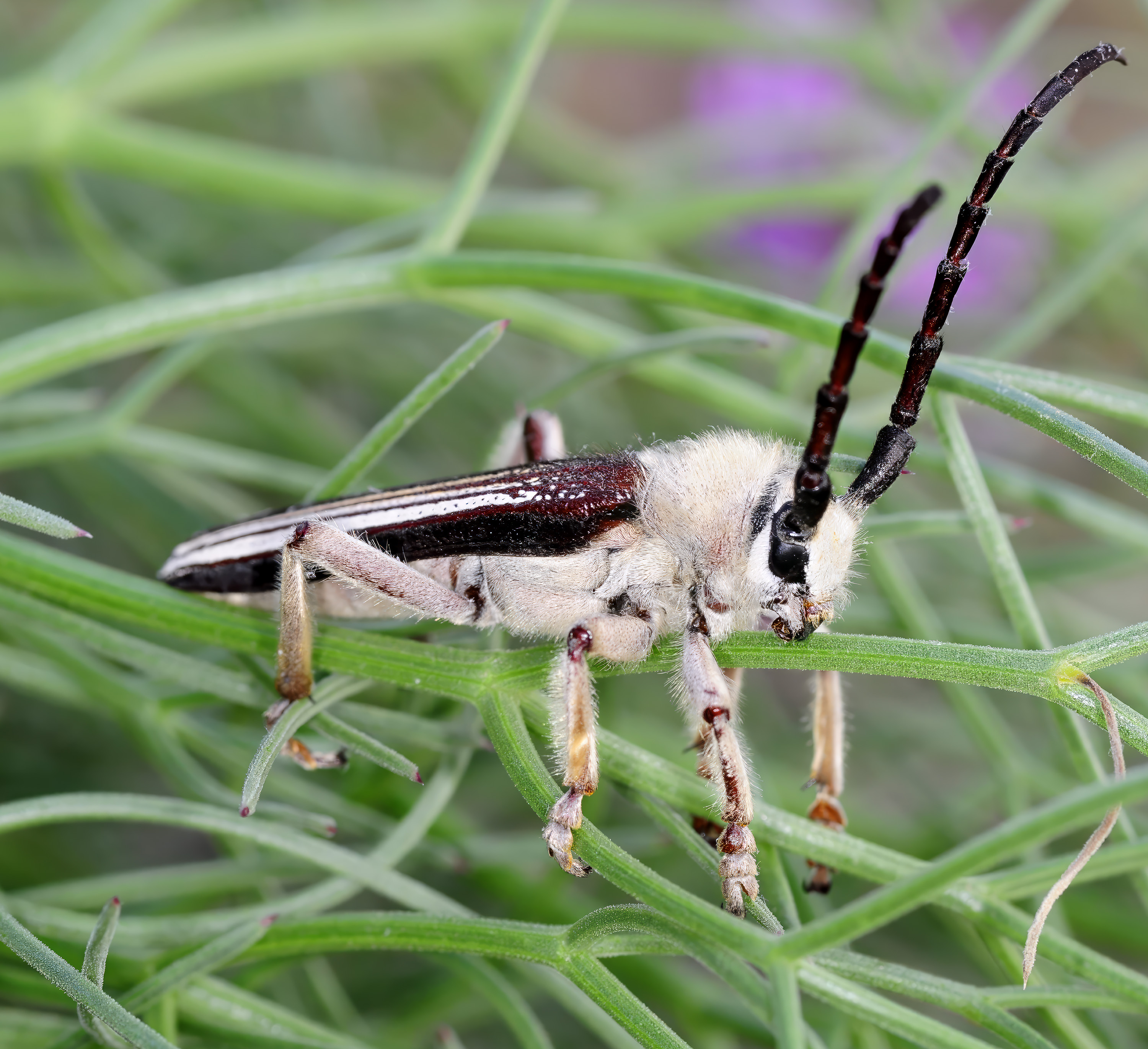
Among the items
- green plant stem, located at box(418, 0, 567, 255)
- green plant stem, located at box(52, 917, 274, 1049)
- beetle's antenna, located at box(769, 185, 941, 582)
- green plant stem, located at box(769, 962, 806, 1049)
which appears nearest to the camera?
green plant stem, located at box(769, 962, 806, 1049)

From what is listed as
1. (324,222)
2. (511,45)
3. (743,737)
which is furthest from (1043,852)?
(324,222)

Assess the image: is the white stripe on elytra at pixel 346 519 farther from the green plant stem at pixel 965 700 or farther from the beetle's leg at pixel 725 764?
the green plant stem at pixel 965 700

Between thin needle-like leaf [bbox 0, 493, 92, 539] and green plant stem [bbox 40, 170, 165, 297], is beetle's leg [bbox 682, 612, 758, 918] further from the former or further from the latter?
green plant stem [bbox 40, 170, 165, 297]

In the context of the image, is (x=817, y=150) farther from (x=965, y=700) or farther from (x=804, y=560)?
(x=804, y=560)

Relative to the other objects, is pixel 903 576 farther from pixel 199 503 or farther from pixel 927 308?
pixel 199 503

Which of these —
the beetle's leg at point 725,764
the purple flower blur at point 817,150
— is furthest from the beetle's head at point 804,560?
the purple flower blur at point 817,150

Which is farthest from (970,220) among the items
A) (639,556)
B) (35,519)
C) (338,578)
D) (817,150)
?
(817,150)

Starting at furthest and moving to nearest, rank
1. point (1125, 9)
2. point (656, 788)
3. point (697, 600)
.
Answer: point (1125, 9), point (697, 600), point (656, 788)

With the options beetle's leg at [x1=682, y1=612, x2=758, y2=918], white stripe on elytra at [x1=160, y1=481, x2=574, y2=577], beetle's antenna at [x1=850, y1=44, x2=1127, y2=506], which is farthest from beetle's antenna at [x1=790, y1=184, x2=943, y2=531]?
white stripe on elytra at [x1=160, y1=481, x2=574, y2=577]
